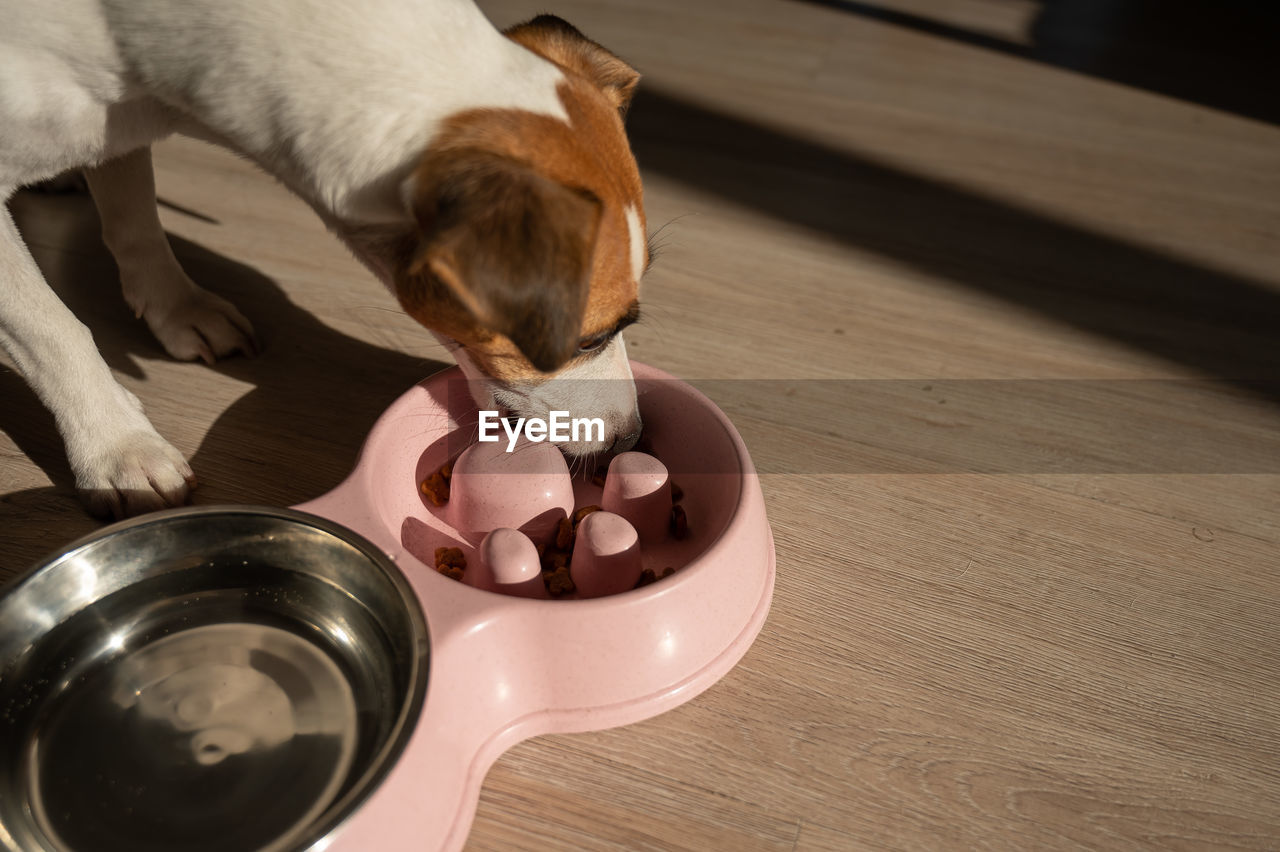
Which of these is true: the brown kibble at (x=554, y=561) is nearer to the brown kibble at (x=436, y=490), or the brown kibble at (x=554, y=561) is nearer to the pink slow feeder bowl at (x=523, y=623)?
the pink slow feeder bowl at (x=523, y=623)

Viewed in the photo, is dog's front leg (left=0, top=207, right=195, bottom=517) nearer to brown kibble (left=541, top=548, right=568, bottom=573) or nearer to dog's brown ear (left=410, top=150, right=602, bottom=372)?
brown kibble (left=541, top=548, right=568, bottom=573)

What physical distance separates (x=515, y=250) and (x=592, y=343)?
0.27 meters

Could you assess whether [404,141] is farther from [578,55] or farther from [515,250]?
[578,55]

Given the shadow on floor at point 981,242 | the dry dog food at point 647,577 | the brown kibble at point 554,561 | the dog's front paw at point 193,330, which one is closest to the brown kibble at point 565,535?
the brown kibble at point 554,561

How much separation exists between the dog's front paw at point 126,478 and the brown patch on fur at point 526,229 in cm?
48

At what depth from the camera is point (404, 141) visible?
1.05 meters

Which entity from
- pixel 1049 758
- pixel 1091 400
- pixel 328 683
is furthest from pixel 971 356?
pixel 328 683

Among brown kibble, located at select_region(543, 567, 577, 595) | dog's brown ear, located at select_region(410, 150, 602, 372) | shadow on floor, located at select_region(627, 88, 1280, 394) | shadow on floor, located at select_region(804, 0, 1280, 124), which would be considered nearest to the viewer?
dog's brown ear, located at select_region(410, 150, 602, 372)

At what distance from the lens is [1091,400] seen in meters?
1.76

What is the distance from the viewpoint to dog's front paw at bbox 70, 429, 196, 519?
53.0 inches

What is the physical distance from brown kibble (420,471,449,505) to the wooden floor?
0.16 metres

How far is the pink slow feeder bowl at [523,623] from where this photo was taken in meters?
1.01

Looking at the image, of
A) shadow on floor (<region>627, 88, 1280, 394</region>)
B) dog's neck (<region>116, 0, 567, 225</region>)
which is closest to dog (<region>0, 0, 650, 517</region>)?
dog's neck (<region>116, 0, 567, 225</region>)

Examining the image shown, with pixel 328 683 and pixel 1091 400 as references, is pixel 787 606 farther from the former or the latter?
pixel 1091 400
